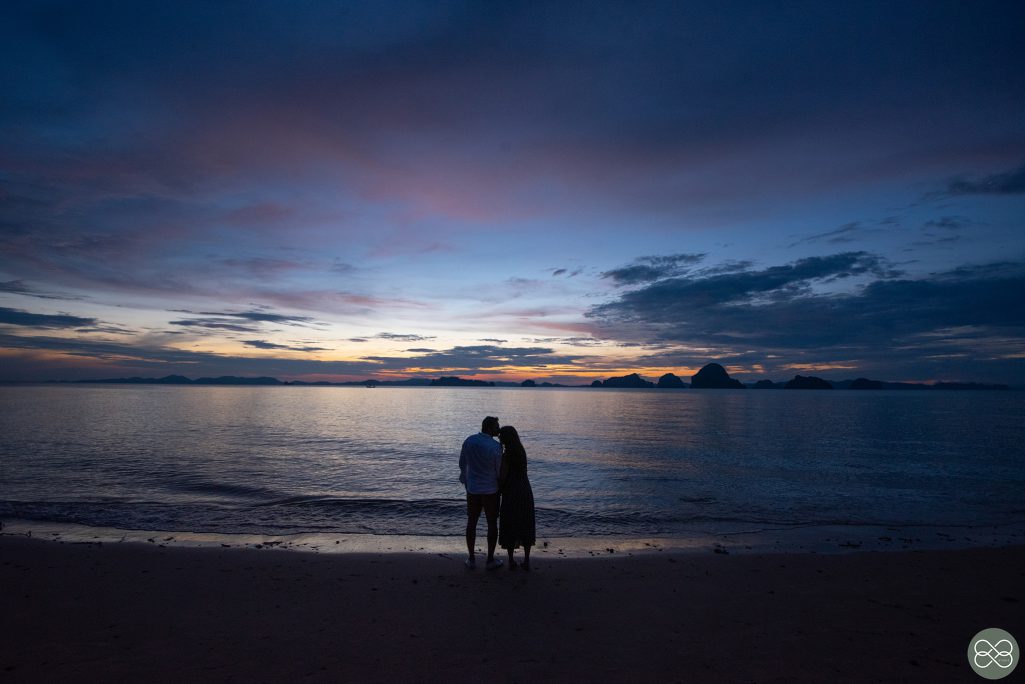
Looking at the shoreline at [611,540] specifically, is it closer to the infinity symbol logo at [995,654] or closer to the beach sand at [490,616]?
the beach sand at [490,616]

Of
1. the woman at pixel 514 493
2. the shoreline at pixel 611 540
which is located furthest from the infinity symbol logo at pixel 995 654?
the woman at pixel 514 493

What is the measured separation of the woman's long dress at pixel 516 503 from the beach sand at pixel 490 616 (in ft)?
2.51

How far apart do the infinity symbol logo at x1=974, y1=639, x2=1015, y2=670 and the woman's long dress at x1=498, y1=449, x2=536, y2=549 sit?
6.52 meters

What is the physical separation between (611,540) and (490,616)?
6.71 meters

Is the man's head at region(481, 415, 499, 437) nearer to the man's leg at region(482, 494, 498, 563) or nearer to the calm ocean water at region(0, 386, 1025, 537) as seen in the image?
the man's leg at region(482, 494, 498, 563)

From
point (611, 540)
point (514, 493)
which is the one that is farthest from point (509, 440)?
point (611, 540)

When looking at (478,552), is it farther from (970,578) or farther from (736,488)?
(736,488)

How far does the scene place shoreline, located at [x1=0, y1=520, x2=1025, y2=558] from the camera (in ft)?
39.3

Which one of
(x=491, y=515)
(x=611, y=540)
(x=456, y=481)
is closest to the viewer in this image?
(x=491, y=515)

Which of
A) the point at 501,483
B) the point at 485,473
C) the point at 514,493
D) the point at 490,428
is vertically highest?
the point at 490,428

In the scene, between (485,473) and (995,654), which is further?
(485,473)

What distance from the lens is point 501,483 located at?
9328 mm

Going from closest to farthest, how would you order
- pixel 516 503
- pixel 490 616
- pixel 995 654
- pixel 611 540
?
pixel 995 654, pixel 490 616, pixel 516 503, pixel 611 540

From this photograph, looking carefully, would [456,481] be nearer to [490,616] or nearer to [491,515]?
[491,515]
